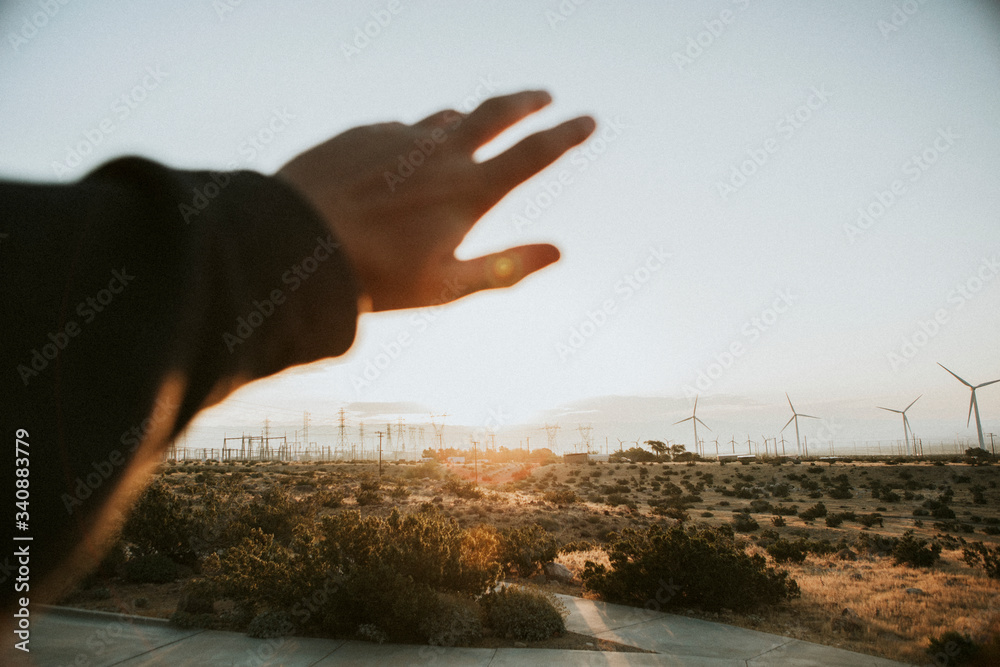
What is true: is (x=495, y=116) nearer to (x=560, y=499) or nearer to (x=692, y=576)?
(x=692, y=576)

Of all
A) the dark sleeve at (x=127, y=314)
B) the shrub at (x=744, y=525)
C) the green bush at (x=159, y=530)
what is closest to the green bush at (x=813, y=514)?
the shrub at (x=744, y=525)

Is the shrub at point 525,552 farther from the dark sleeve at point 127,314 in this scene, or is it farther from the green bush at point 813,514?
the green bush at point 813,514

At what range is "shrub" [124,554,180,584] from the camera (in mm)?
14242

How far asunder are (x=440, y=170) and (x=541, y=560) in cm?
1536

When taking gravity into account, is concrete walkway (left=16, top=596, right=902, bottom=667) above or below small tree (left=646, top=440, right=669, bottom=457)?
above

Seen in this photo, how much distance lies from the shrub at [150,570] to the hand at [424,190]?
17.0 metres

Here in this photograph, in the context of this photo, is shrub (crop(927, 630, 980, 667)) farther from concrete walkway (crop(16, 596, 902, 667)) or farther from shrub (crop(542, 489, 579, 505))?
shrub (crop(542, 489, 579, 505))

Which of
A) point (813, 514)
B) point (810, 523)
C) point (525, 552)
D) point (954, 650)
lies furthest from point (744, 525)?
point (954, 650)

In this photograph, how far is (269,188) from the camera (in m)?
0.93

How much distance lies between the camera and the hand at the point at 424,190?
1004 millimetres

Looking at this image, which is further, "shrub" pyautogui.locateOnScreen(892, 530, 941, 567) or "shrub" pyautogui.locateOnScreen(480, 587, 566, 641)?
"shrub" pyautogui.locateOnScreen(892, 530, 941, 567)

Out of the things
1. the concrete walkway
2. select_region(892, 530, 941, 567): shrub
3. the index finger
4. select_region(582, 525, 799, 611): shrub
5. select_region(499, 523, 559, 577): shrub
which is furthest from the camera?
select_region(892, 530, 941, 567): shrub

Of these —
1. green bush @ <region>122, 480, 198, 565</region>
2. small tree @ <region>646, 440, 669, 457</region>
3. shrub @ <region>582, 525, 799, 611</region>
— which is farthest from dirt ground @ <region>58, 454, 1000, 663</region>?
small tree @ <region>646, 440, 669, 457</region>

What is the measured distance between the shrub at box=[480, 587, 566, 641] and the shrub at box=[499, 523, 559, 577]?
4.58 metres
